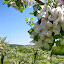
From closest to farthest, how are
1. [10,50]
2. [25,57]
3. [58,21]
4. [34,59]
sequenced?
[58,21], [34,59], [25,57], [10,50]

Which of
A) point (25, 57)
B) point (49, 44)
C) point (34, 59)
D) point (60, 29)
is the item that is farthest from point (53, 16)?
point (25, 57)

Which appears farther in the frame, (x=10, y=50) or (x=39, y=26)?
(x=10, y=50)

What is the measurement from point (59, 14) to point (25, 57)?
7.54 metres

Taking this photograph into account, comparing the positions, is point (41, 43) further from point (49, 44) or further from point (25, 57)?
point (25, 57)

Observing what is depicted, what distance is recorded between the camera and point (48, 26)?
165 centimetres

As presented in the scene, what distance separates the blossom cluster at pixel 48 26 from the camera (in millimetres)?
1633

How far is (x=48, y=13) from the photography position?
171 centimetres

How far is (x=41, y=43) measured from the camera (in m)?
1.74

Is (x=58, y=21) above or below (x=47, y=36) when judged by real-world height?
above

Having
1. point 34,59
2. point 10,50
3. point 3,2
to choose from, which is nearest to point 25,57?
point 34,59

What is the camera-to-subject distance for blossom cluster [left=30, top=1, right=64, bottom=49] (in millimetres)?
1633

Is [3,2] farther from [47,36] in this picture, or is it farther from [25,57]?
[25,57]

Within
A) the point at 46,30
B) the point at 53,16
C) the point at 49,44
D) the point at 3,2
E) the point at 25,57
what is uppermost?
the point at 3,2

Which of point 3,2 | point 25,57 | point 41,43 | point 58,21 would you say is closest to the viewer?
point 58,21
